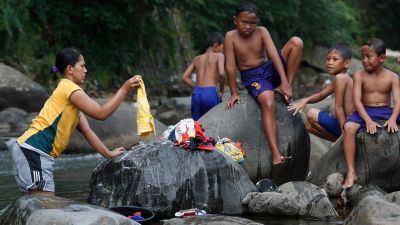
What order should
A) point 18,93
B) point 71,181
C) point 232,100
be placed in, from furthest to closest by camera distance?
point 18,93, point 71,181, point 232,100

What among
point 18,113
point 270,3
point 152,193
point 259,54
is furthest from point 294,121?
point 270,3

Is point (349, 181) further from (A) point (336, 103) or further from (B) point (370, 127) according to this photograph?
(A) point (336, 103)

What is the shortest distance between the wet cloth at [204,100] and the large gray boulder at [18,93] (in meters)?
6.94

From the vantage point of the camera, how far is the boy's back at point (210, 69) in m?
10.1

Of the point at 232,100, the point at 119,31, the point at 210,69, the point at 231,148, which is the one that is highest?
the point at 119,31

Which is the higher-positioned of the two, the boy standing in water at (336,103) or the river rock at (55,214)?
the boy standing in water at (336,103)

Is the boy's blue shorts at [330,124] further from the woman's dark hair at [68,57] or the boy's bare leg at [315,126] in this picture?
the woman's dark hair at [68,57]

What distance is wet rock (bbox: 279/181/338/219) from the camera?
6.30 metres

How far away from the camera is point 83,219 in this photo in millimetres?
4906

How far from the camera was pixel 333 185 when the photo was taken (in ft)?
23.0

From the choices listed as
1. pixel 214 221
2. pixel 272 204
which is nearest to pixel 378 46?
pixel 272 204

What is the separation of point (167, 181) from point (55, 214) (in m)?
1.59

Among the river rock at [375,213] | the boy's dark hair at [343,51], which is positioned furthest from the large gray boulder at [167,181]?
the boy's dark hair at [343,51]

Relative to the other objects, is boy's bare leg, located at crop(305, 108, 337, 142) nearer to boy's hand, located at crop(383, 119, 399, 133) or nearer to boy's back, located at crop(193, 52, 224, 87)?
boy's hand, located at crop(383, 119, 399, 133)
